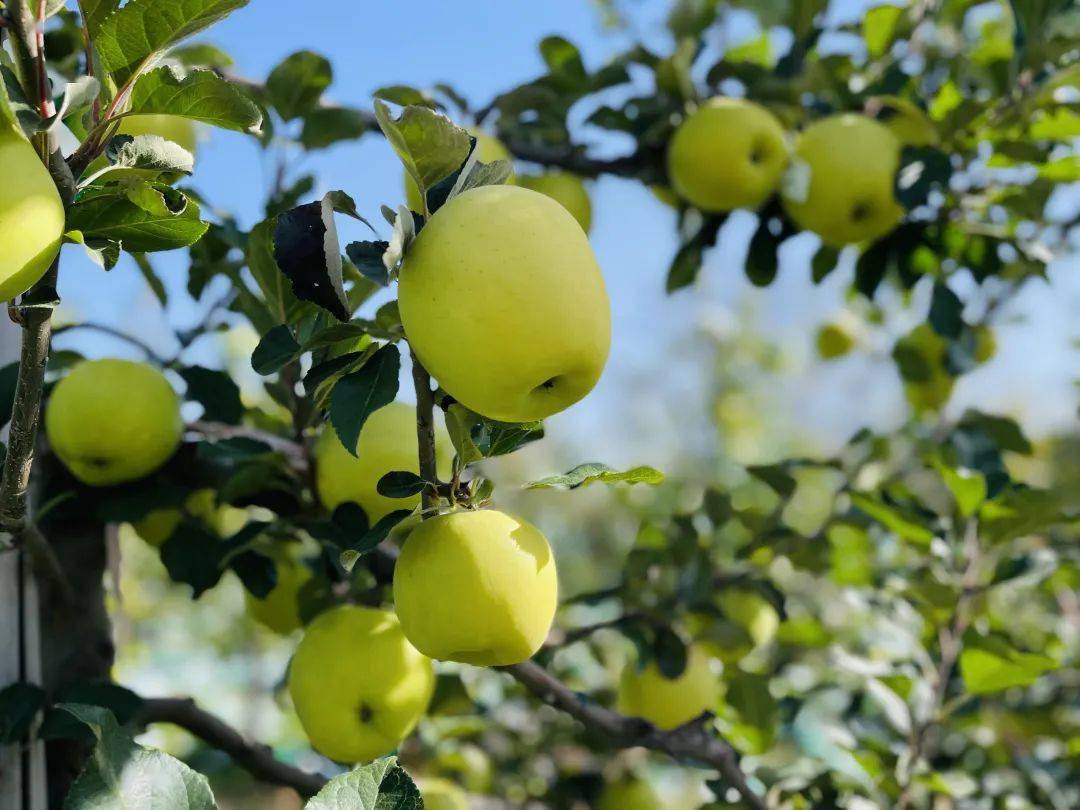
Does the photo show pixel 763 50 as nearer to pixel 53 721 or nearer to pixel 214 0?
pixel 214 0

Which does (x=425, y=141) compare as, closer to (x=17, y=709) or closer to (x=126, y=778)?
(x=126, y=778)

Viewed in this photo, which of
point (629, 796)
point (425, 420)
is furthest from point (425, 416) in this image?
point (629, 796)

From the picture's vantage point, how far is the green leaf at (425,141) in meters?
0.71

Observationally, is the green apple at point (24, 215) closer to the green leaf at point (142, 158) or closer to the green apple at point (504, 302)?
the green leaf at point (142, 158)

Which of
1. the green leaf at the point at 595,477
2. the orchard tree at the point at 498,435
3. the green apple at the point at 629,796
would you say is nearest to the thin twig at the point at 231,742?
the orchard tree at the point at 498,435

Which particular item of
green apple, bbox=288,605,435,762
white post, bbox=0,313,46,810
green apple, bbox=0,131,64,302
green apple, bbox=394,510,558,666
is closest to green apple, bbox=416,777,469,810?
green apple, bbox=288,605,435,762

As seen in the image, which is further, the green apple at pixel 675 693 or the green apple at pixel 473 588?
the green apple at pixel 675 693

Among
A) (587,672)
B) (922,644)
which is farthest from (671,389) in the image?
(922,644)

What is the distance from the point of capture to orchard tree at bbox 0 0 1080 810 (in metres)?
0.66

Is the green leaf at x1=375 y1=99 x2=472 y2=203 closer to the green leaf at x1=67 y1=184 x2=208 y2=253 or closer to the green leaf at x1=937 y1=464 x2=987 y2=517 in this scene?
the green leaf at x1=67 y1=184 x2=208 y2=253

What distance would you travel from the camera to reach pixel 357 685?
100 cm

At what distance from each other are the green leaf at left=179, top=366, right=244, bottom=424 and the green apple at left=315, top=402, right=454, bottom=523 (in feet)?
0.71

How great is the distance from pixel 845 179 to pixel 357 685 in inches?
41.6

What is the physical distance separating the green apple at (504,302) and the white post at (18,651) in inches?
23.8
